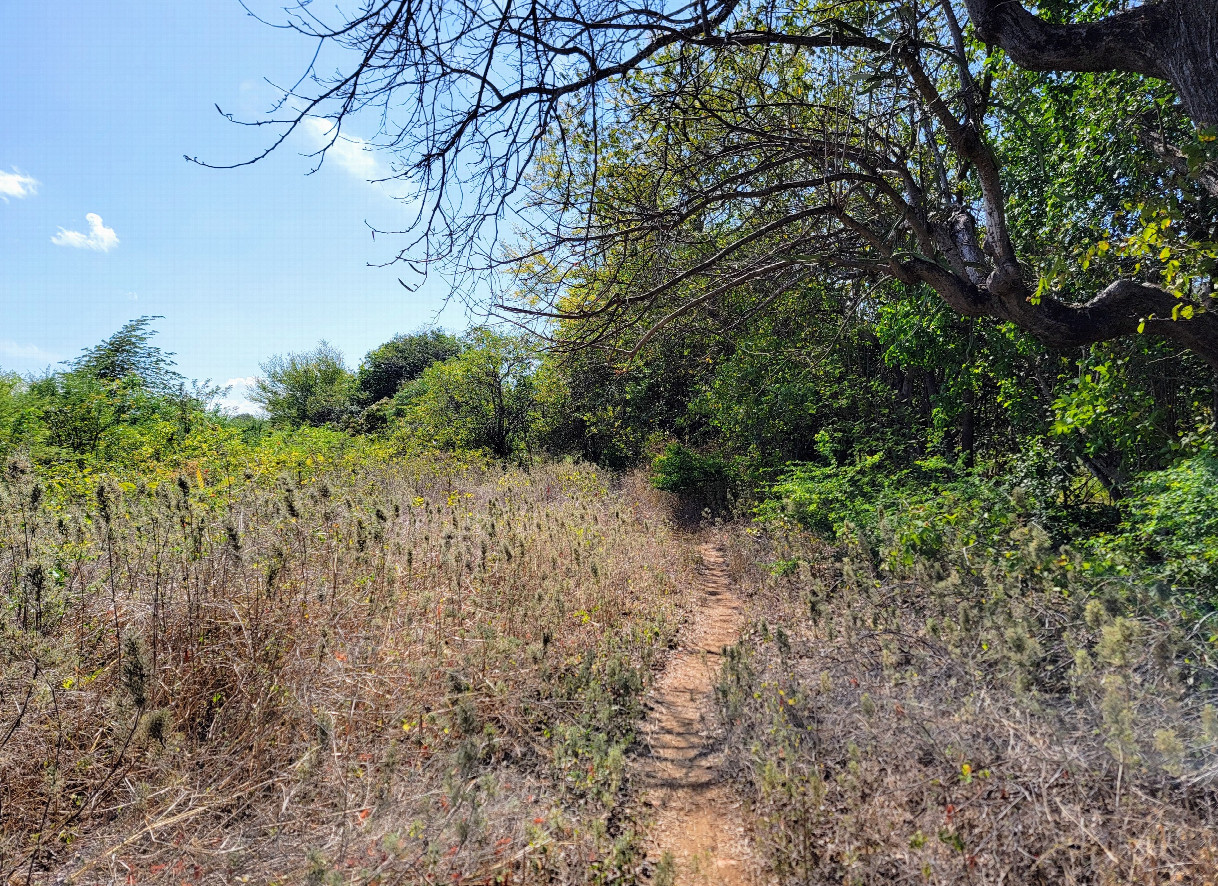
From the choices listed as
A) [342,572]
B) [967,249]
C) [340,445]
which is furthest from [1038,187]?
[340,445]

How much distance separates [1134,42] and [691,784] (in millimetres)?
5033

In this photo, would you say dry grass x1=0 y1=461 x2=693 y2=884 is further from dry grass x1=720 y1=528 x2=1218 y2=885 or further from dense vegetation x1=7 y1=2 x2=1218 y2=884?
dry grass x1=720 y1=528 x2=1218 y2=885

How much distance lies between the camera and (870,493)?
7.02 meters

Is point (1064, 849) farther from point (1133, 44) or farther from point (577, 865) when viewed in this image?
point (1133, 44)

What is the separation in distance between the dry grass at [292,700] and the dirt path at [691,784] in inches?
10.3

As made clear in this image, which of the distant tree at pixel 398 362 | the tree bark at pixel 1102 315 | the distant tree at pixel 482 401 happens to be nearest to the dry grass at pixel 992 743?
the tree bark at pixel 1102 315

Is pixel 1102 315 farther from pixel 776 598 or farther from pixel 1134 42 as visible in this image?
pixel 776 598

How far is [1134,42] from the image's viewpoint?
3.01 m

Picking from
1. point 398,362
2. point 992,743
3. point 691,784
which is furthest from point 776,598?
point 398,362

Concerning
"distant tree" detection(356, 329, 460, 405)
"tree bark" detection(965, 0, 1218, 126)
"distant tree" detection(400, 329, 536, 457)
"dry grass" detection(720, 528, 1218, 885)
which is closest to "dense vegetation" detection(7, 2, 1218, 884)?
"dry grass" detection(720, 528, 1218, 885)

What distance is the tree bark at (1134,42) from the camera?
9.09 feet

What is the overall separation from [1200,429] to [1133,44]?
3.72 meters

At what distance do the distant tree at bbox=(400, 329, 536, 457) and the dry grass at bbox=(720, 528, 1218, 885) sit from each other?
12781 mm

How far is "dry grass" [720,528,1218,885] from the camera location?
7.75 feet
